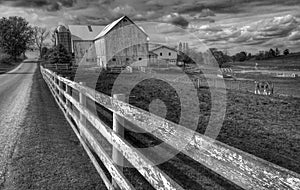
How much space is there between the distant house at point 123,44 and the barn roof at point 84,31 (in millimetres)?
6513

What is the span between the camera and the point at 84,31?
172 feet

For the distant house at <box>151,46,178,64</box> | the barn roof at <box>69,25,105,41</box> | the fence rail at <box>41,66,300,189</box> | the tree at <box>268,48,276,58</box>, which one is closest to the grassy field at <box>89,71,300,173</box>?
the fence rail at <box>41,66,300,189</box>

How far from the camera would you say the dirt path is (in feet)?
10.9

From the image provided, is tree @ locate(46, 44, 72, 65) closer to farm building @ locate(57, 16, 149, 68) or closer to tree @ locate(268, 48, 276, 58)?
farm building @ locate(57, 16, 149, 68)

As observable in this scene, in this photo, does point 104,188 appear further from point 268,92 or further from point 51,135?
point 268,92

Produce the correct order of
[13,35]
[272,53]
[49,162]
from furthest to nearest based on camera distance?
[272,53] → [13,35] → [49,162]

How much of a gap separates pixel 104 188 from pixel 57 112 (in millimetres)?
5555

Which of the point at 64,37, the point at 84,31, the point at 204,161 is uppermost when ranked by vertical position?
the point at 84,31

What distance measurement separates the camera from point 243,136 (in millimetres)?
6688

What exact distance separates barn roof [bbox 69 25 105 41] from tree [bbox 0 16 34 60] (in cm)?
2416

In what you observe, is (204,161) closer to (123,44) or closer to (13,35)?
(123,44)

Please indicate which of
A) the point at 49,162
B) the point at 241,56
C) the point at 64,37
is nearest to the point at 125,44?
the point at 64,37

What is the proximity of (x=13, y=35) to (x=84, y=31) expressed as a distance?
26.6 m

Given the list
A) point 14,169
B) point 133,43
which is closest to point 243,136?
point 14,169
